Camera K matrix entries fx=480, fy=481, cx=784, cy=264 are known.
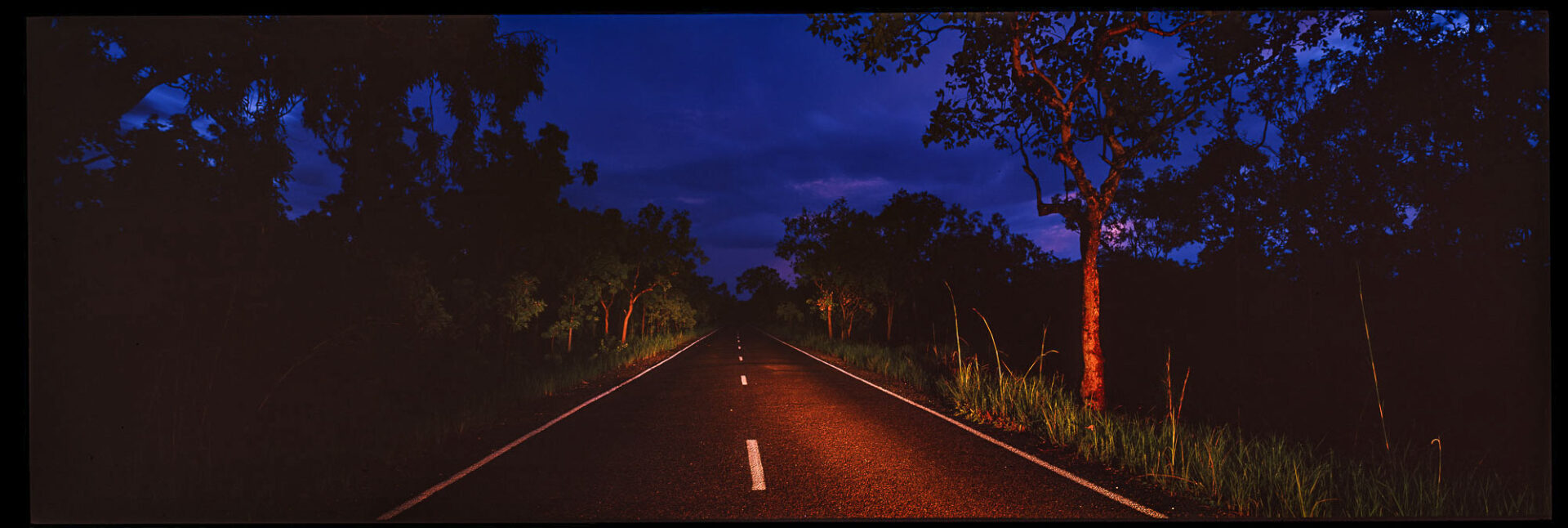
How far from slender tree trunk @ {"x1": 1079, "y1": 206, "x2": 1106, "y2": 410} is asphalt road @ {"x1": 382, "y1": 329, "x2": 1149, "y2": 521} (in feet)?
10.2

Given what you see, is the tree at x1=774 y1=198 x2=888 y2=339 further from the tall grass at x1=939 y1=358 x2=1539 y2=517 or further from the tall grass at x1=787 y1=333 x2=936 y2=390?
the tall grass at x1=939 y1=358 x2=1539 y2=517

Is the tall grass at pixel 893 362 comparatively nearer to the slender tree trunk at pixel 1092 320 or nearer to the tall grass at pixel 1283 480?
the slender tree trunk at pixel 1092 320

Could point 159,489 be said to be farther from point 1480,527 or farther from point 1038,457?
point 1480,527

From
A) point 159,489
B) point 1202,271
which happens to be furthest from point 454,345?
point 1202,271

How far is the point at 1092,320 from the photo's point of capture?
8.88 metres

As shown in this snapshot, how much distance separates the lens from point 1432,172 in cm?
1092

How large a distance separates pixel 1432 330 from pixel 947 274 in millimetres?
19550

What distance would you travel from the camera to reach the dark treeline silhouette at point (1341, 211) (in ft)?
28.6

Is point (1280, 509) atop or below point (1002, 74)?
below

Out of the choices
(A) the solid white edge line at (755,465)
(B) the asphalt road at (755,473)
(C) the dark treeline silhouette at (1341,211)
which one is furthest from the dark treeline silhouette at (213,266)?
(C) the dark treeline silhouette at (1341,211)

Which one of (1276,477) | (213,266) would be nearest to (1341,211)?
(1276,477)

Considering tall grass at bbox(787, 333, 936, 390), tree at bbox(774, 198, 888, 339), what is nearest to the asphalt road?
tall grass at bbox(787, 333, 936, 390)

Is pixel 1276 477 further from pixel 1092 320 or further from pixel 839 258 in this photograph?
pixel 839 258

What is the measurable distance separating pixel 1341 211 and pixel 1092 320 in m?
11.3
